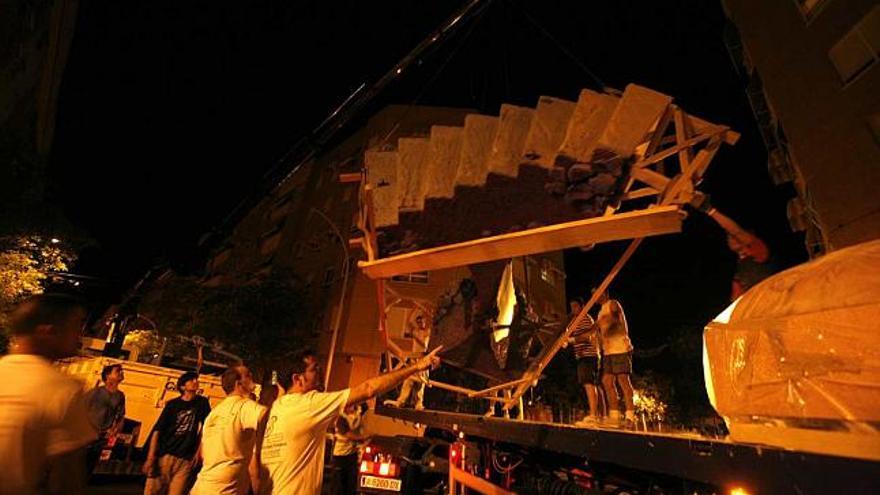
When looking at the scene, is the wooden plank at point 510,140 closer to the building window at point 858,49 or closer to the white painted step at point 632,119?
the white painted step at point 632,119

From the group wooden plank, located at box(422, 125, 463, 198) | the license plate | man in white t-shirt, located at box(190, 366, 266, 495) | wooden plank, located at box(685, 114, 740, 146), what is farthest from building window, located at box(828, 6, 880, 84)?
man in white t-shirt, located at box(190, 366, 266, 495)

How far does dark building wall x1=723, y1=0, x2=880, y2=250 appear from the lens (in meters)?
9.17

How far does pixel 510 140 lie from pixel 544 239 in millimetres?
A: 796

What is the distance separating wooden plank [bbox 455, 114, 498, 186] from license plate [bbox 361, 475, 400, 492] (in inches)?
222

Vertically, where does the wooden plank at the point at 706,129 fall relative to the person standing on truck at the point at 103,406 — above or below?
above

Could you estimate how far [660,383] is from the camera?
95.2ft

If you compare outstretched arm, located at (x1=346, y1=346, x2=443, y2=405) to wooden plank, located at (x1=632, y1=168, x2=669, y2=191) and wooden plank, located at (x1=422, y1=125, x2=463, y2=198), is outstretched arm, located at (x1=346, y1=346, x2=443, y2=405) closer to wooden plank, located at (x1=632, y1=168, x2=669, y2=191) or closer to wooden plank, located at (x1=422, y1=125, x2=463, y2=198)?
wooden plank, located at (x1=422, y1=125, x2=463, y2=198)

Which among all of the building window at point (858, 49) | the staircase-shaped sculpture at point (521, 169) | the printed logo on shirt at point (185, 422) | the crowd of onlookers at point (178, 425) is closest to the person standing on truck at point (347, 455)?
the crowd of onlookers at point (178, 425)

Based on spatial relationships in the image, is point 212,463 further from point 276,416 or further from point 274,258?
point 274,258

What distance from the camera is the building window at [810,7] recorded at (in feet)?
36.1

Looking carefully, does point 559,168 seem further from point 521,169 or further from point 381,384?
point 381,384

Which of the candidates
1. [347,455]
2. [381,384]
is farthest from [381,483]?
[381,384]

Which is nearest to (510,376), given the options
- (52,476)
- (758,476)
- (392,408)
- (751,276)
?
(392,408)

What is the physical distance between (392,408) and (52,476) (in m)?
4.95
